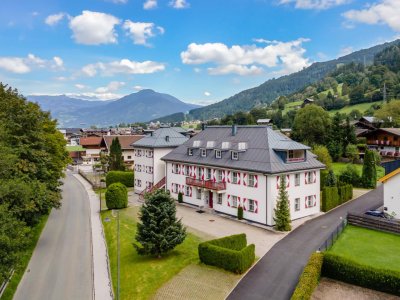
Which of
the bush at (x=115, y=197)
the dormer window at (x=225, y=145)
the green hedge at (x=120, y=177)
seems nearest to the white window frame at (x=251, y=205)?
the dormer window at (x=225, y=145)

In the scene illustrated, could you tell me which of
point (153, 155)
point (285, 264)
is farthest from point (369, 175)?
point (285, 264)

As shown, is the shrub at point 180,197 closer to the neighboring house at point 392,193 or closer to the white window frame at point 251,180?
the white window frame at point 251,180

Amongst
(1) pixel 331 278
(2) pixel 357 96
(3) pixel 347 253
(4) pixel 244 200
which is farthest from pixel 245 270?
(2) pixel 357 96

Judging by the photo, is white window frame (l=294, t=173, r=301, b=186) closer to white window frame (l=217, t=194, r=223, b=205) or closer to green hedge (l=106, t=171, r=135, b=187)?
white window frame (l=217, t=194, r=223, b=205)

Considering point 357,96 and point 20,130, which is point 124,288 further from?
point 357,96

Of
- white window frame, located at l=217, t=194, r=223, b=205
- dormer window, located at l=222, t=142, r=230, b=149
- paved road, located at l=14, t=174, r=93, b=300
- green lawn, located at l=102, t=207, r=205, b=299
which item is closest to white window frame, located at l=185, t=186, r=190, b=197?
white window frame, located at l=217, t=194, r=223, b=205

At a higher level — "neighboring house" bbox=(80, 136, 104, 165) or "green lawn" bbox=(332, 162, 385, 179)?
"neighboring house" bbox=(80, 136, 104, 165)

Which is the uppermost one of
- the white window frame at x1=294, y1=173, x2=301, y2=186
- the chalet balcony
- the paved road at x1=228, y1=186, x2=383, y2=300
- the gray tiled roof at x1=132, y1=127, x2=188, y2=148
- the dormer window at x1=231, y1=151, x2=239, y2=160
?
the gray tiled roof at x1=132, y1=127, x2=188, y2=148
